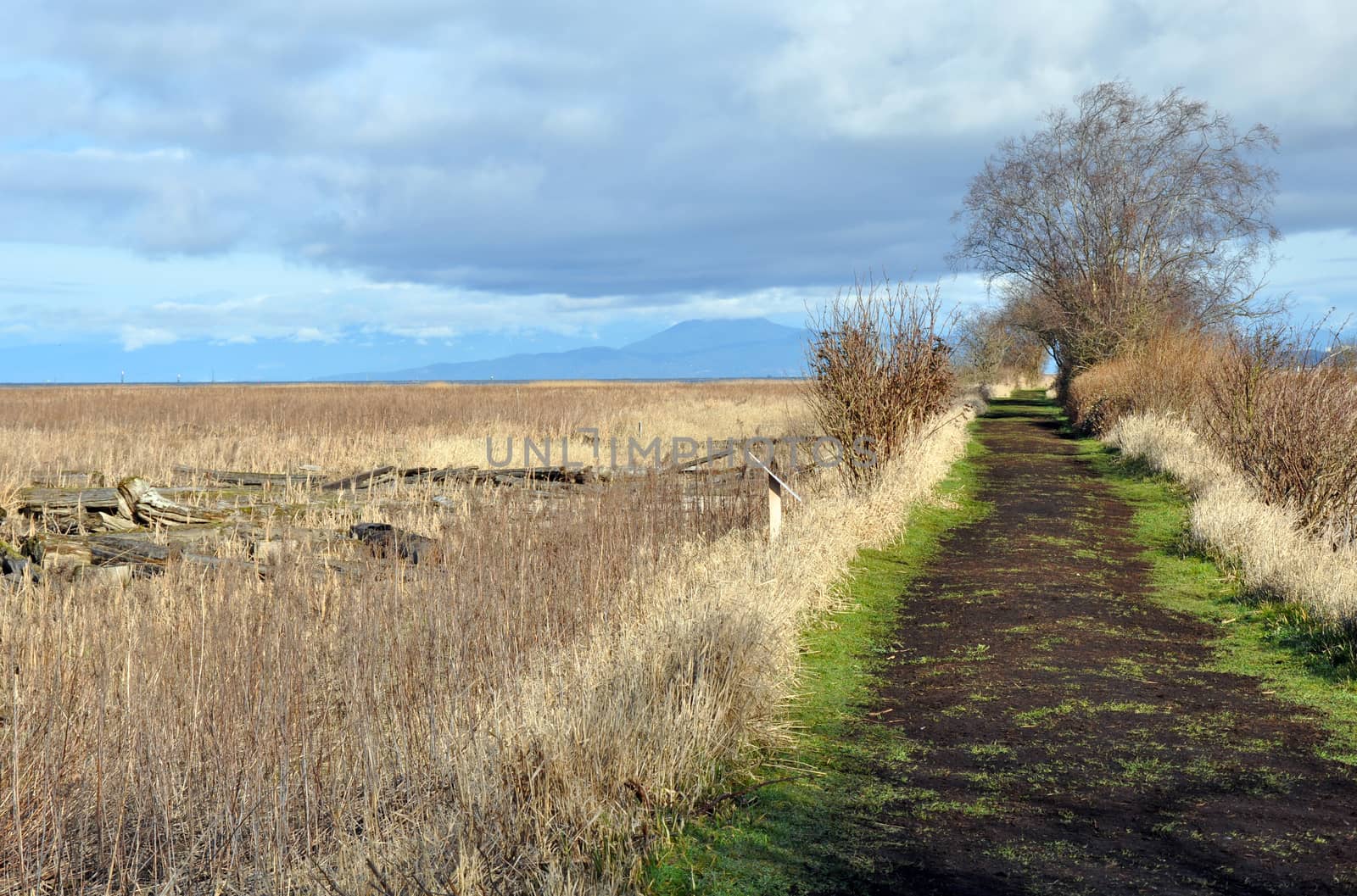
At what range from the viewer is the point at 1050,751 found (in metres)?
5.45

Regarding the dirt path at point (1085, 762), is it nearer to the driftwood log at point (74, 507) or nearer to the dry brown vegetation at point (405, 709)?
the dry brown vegetation at point (405, 709)

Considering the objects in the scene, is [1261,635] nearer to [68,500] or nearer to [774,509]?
[774,509]

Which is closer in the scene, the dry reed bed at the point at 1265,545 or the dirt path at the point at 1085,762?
the dirt path at the point at 1085,762

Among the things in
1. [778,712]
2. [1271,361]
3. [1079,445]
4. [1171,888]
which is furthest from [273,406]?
[1171,888]

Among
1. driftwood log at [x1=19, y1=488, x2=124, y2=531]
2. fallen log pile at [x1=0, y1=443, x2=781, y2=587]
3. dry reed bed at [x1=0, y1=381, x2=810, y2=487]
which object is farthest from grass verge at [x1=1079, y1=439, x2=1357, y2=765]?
driftwood log at [x1=19, y1=488, x2=124, y2=531]

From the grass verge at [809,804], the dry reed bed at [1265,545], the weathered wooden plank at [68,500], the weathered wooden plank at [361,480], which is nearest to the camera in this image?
the grass verge at [809,804]

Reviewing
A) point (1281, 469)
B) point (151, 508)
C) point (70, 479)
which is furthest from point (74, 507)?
point (1281, 469)

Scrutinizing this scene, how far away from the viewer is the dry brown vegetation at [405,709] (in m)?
3.93

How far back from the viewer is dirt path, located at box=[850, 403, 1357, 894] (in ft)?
13.3

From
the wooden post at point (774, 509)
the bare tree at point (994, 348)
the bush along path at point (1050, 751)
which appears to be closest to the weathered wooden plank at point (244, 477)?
the wooden post at point (774, 509)

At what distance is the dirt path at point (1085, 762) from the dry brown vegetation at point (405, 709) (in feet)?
3.02

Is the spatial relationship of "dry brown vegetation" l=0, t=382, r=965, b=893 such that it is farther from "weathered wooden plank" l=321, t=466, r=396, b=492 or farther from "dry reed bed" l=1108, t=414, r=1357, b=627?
"weathered wooden plank" l=321, t=466, r=396, b=492

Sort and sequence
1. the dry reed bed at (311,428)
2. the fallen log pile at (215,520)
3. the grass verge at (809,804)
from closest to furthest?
the grass verge at (809,804) < the fallen log pile at (215,520) < the dry reed bed at (311,428)

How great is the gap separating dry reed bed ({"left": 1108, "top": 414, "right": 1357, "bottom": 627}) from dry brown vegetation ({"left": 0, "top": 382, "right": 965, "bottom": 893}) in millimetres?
3672
